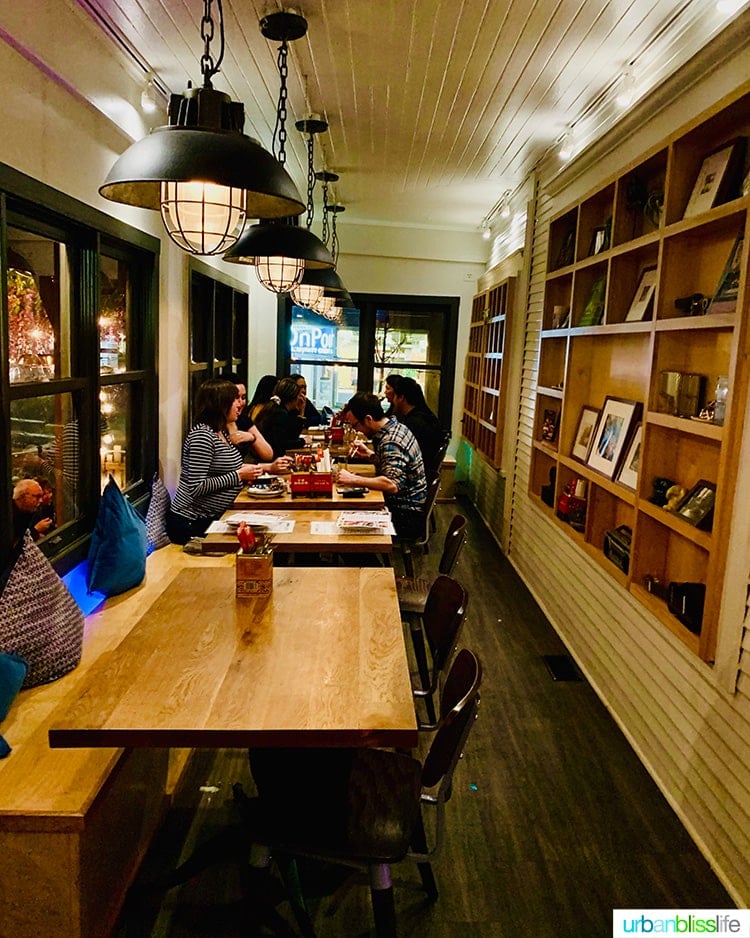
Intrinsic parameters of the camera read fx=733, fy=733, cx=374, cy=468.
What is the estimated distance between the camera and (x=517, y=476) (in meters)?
6.02

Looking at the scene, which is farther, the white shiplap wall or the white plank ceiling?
the white plank ceiling

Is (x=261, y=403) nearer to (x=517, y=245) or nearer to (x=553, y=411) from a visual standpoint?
(x=553, y=411)

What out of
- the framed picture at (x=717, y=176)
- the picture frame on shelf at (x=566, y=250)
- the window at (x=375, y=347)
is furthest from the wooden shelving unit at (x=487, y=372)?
the framed picture at (x=717, y=176)

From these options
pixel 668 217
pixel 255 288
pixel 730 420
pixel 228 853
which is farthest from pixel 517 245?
pixel 228 853

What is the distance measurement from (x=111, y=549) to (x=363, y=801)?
1791mm

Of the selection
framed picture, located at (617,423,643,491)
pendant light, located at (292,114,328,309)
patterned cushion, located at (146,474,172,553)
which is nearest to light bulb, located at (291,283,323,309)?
pendant light, located at (292,114,328,309)

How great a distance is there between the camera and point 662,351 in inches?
123

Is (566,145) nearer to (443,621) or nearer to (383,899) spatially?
(443,621)

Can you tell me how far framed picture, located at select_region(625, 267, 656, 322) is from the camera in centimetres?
355

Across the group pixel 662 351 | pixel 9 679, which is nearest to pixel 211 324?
pixel 662 351

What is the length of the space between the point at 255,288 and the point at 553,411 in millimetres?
3689

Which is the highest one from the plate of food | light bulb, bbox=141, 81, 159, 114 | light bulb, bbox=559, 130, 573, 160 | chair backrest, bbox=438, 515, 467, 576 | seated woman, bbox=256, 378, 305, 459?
light bulb, bbox=559, 130, 573, 160

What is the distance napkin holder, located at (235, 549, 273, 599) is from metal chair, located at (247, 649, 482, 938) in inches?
20.4

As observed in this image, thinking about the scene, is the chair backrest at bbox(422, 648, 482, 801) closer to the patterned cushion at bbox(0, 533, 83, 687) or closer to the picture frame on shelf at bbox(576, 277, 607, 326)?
the patterned cushion at bbox(0, 533, 83, 687)
